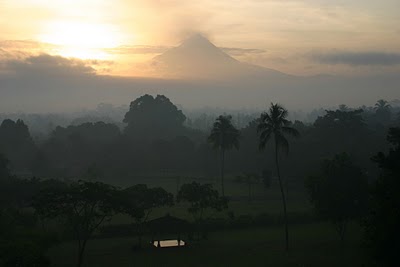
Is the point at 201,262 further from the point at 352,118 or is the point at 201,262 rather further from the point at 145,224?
the point at 352,118

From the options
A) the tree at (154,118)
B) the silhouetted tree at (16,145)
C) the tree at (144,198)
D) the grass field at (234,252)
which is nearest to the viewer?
the grass field at (234,252)

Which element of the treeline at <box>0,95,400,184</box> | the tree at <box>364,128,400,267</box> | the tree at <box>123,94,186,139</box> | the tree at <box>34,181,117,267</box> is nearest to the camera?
the tree at <box>364,128,400,267</box>

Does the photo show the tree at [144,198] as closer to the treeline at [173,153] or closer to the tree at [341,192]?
the tree at [341,192]

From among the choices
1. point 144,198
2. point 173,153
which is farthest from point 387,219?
point 173,153

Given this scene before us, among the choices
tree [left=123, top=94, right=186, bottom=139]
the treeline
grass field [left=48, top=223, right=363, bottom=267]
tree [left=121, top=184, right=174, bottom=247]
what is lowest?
grass field [left=48, top=223, right=363, bottom=267]

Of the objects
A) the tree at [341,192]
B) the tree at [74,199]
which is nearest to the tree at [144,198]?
the tree at [74,199]

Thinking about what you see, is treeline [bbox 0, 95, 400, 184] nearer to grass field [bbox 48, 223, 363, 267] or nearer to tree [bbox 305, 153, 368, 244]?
grass field [bbox 48, 223, 363, 267]

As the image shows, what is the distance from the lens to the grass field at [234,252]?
2622cm

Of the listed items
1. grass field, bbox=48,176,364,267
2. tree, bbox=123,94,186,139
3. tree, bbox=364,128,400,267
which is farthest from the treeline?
tree, bbox=364,128,400,267

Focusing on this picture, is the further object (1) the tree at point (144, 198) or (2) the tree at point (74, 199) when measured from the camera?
(1) the tree at point (144, 198)

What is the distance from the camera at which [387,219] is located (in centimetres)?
1786

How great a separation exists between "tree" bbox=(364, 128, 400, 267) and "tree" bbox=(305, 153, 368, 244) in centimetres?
711

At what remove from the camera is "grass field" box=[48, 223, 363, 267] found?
2622 centimetres

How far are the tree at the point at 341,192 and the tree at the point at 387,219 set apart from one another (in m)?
7.11
